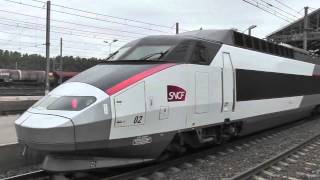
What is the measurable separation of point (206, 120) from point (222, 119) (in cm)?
86

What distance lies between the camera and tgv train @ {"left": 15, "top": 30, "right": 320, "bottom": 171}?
300 inches

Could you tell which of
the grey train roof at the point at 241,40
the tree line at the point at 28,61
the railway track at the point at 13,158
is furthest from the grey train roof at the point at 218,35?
the tree line at the point at 28,61

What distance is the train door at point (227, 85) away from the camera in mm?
10922

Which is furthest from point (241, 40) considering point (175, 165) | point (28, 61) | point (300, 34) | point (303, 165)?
point (28, 61)

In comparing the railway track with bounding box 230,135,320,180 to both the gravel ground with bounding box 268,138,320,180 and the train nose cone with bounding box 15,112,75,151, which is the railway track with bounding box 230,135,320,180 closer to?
the gravel ground with bounding box 268,138,320,180

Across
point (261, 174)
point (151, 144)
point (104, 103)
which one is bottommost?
point (261, 174)

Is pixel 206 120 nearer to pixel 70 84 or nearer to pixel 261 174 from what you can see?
pixel 261 174

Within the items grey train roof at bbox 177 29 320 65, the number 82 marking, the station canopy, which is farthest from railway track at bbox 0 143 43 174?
the station canopy

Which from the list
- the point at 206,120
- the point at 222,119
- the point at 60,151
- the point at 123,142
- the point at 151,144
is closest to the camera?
the point at 60,151

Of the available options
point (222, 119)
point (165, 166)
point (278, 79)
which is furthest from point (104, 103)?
point (278, 79)

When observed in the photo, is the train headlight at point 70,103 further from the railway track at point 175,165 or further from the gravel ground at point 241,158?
the gravel ground at point 241,158

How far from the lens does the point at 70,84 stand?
8.55 m

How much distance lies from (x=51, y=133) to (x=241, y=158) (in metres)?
5.08

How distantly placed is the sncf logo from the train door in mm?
1823
